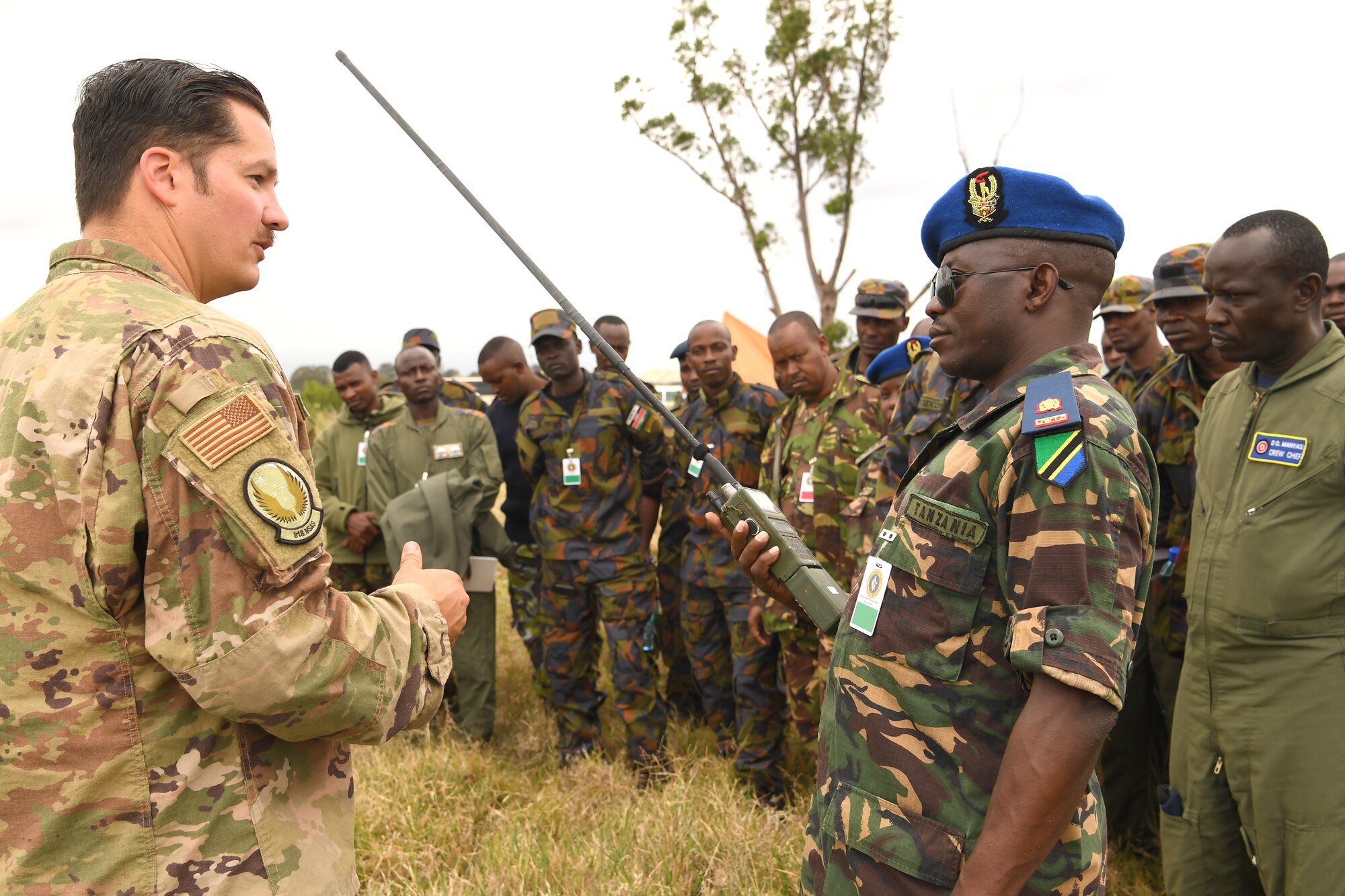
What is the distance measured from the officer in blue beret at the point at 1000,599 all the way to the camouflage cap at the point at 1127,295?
10.9 ft

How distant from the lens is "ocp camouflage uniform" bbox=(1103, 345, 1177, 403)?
4.17 metres

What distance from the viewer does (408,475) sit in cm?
558

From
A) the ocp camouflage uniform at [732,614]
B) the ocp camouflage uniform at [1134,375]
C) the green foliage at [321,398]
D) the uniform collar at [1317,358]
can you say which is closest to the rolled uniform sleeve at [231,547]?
the uniform collar at [1317,358]

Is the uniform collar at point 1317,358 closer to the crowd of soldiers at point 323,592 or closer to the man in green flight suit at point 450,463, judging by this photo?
the crowd of soldiers at point 323,592

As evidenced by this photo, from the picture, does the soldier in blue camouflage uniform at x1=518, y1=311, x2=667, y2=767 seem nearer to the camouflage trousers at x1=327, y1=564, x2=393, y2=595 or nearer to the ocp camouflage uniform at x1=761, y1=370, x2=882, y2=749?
the ocp camouflage uniform at x1=761, y1=370, x2=882, y2=749

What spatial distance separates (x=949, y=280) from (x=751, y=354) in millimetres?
11840

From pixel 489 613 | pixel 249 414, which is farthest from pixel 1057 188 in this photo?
pixel 489 613

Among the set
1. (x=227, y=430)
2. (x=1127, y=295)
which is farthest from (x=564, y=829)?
(x=1127, y=295)

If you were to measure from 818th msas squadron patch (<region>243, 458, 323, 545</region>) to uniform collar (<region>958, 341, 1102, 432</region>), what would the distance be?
1136 millimetres

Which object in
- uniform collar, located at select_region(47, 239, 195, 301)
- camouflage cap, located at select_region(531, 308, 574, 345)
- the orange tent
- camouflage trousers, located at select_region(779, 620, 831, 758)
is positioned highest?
uniform collar, located at select_region(47, 239, 195, 301)

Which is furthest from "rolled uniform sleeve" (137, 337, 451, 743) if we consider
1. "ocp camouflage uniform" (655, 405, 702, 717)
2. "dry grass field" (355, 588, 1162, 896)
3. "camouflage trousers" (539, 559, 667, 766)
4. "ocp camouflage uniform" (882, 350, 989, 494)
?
"ocp camouflage uniform" (655, 405, 702, 717)

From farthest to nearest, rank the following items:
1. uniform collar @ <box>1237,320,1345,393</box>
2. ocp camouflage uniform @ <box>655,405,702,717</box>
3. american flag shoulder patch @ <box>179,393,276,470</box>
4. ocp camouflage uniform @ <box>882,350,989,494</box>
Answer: ocp camouflage uniform @ <box>655,405,702,717</box> < ocp camouflage uniform @ <box>882,350,989,494</box> < uniform collar @ <box>1237,320,1345,393</box> < american flag shoulder patch @ <box>179,393,276,470</box>

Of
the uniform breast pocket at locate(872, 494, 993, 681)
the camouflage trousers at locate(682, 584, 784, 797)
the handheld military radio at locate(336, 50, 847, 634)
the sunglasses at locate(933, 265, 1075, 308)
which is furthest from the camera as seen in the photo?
the camouflage trousers at locate(682, 584, 784, 797)

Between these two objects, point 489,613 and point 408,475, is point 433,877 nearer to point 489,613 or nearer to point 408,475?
point 489,613
